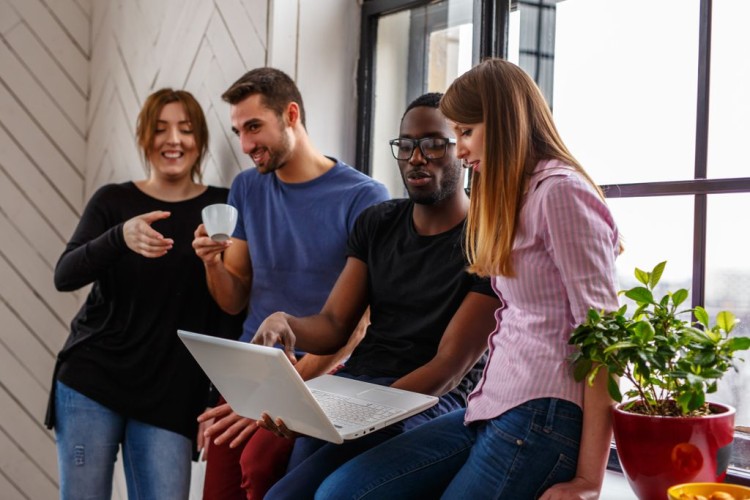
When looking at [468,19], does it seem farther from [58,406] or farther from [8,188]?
[8,188]

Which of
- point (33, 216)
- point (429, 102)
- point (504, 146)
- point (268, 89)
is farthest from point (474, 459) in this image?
point (33, 216)

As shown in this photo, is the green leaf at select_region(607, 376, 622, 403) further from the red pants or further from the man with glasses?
the red pants

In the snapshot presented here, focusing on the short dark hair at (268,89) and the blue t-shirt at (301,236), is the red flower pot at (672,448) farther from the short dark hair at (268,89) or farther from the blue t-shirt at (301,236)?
the short dark hair at (268,89)

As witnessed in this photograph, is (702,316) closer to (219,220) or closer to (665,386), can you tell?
(665,386)

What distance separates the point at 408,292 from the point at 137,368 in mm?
958

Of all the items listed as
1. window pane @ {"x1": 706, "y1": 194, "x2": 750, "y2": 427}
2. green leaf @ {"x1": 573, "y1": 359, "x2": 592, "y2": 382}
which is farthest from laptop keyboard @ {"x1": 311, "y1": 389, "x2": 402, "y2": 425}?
window pane @ {"x1": 706, "y1": 194, "x2": 750, "y2": 427}

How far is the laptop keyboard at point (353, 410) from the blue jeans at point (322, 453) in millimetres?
123

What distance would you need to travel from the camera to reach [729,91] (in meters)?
1.70

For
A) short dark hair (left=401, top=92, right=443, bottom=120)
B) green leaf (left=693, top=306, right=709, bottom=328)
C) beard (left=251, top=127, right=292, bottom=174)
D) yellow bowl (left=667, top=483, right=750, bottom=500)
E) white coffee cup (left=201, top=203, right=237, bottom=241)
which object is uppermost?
short dark hair (left=401, top=92, right=443, bottom=120)

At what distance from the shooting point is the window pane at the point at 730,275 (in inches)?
65.8

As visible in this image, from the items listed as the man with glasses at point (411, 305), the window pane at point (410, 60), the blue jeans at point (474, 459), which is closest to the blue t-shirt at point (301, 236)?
the man with glasses at point (411, 305)

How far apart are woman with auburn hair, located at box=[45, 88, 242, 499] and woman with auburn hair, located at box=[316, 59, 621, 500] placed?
96cm

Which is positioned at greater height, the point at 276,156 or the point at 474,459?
the point at 276,156

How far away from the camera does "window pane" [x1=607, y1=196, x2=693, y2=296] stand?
176 centimetres
